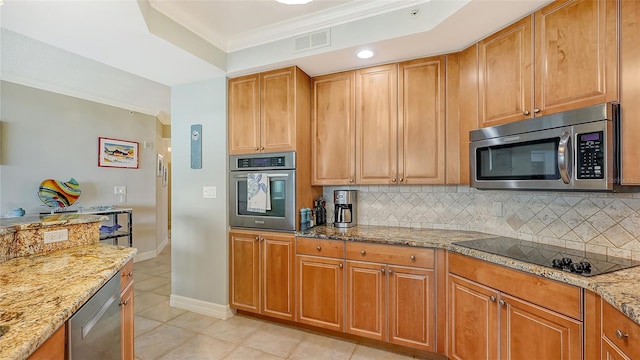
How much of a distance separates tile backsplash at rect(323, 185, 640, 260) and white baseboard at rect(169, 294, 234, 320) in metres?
1.40

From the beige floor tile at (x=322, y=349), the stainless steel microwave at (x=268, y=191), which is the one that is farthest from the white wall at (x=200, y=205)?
the beige floor tile at (x=322, y=349)

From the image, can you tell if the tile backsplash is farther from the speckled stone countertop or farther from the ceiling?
the ceiling

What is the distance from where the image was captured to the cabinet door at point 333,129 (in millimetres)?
2709

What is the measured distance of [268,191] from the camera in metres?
2.73

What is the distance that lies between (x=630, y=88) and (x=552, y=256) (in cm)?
97

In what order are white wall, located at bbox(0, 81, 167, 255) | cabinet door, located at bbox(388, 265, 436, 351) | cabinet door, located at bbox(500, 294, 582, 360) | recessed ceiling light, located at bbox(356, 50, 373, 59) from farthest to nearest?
white wall, located at bbox(0, 81, 167, 255) < recessed ceiling light, located at bbox(356, 50, 373, 59) < cabinet door, located at bbox(388, 265, 436, 351) < cabinet door, located at bbox(500, 294, 582, 360)

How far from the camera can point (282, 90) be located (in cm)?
271

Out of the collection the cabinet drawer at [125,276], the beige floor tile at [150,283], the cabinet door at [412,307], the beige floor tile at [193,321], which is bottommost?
the beige floor tile at [193,321]

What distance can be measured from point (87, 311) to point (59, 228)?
0.95 meters

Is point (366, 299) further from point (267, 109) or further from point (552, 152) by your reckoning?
point (267, 109)

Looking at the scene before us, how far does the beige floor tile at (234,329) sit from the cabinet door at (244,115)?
1652 mm

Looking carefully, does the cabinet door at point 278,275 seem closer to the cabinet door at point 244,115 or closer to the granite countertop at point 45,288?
the cabinet door at point 244,115

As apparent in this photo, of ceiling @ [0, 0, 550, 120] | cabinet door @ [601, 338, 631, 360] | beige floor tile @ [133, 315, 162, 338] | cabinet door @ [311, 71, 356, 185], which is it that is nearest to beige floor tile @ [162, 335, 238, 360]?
beige floor tile @ [133, 315, 162, 338]

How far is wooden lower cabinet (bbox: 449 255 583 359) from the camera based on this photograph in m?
1.42
